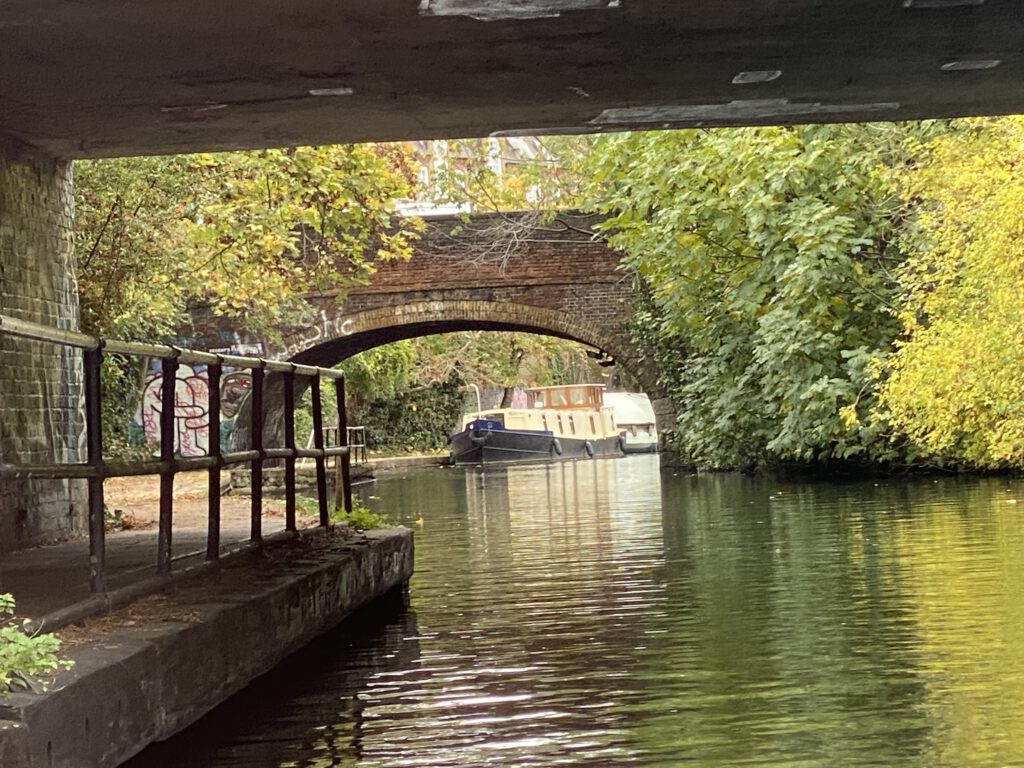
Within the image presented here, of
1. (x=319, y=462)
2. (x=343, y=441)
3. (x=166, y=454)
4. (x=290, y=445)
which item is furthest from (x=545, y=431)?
(x=166, y=454)

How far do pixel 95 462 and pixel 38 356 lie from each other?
392 cm

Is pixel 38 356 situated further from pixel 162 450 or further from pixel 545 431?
pixel 545 431

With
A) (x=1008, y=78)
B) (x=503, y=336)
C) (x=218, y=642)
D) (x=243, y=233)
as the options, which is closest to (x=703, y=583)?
(x=1008, y=78)

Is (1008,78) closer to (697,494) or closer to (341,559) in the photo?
(341,559)

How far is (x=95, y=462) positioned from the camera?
17.6 feet

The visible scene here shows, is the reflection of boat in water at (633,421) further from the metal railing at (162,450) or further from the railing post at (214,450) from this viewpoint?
the railing post at (214,450)

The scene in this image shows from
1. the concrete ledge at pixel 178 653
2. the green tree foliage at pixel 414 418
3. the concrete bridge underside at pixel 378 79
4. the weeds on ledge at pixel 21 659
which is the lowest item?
the concrete ledge at pixel 178 653

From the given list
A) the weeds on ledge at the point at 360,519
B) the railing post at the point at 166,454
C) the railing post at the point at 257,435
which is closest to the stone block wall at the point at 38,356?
the railing post at the point at 257,435

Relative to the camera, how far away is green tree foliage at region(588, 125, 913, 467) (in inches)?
720

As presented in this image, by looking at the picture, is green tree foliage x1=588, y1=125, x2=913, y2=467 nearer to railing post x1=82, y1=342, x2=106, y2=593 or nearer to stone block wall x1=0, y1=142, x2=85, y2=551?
stone block wall x1=0, y1=142, x2=85, y2=551

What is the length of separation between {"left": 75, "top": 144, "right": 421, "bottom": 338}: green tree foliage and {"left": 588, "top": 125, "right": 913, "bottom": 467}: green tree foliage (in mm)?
5088

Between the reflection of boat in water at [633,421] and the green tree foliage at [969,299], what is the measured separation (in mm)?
33552

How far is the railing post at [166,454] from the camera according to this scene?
6.12 m

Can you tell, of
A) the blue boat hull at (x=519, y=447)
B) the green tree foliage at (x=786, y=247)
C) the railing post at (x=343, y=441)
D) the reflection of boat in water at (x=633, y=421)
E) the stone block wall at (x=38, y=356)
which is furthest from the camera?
the reflection of boat in water at (x=633, y=421)
